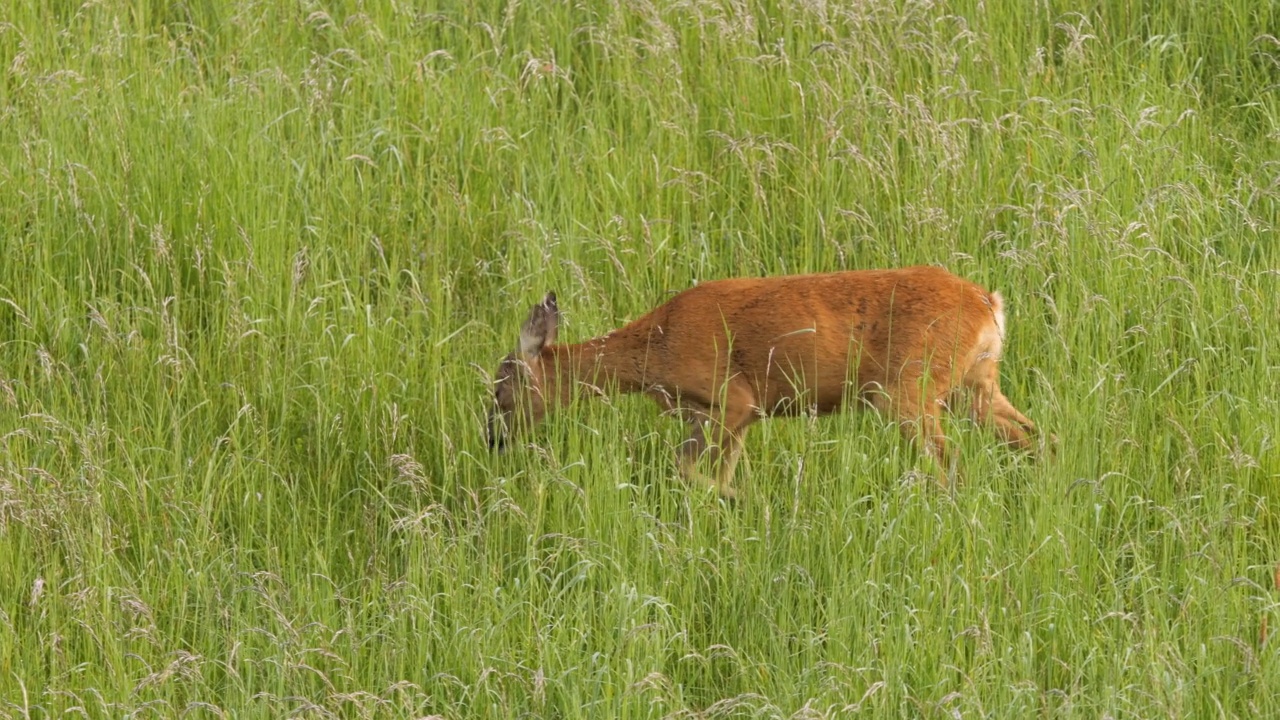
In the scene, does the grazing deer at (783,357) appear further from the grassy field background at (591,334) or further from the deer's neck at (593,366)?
the grassy field background at (591,334)

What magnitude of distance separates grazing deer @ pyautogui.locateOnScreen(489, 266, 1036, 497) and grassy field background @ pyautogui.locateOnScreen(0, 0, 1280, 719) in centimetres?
13

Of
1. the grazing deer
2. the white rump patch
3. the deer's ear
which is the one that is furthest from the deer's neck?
the white rump patch

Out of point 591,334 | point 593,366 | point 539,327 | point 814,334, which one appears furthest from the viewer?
point 591,334

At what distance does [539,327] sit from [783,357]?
0.89 m

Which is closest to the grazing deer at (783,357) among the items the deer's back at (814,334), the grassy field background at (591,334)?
the deer's back at (814,334)

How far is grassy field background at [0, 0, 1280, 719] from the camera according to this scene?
469 centimetres

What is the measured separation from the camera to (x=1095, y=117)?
734 cm

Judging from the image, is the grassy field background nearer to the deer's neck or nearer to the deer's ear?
the deer's neck

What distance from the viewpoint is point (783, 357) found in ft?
20.4

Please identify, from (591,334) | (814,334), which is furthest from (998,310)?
(591,334)

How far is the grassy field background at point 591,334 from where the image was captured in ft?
15.4

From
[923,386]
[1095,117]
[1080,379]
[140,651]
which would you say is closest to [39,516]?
[140,651]

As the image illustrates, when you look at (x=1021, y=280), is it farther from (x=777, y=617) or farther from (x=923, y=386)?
(x=777, y=617)

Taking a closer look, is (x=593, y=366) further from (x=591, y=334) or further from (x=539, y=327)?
(x=591, y=334)
